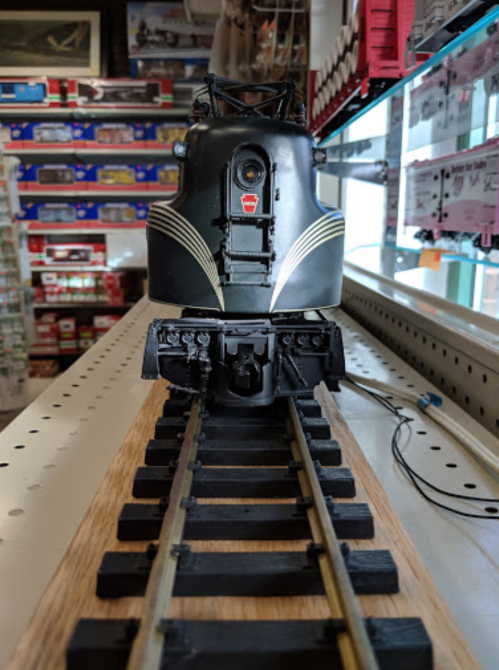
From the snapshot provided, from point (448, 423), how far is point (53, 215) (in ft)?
24.8

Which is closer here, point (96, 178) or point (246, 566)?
point (246, 566)

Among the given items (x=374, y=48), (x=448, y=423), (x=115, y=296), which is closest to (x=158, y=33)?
(x=115, y=296)

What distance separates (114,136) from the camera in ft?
26.6

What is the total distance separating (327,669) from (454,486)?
3.00 feet

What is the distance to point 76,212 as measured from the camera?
8438 millimetres

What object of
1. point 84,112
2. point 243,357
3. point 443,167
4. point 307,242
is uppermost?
point 84,112

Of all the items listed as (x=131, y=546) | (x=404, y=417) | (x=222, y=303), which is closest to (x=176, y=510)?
(x=131, y=546)

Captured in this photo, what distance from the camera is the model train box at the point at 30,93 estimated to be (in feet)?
26.0

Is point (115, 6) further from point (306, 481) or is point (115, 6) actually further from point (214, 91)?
point (306, 481)

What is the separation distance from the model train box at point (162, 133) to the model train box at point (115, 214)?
93 cm

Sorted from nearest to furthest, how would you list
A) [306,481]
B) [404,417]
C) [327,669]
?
[327,669] < [306,481] < [404,417]

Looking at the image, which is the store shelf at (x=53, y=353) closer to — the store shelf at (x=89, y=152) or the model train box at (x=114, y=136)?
the store shelf at (x=89, y=152)

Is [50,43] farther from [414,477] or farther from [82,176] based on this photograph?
[414,477]

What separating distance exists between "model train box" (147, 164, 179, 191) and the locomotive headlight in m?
6.32
